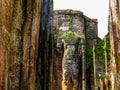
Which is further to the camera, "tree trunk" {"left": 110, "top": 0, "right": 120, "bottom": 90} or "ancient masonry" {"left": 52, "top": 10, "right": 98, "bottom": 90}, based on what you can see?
"ancient masonry" {"left": 52, "top": 10, "right": 98, "bottom": 90}

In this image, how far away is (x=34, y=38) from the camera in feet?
25.1

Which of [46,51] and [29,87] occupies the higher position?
[46,51]

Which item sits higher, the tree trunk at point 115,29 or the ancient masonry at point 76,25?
the ancient masonry at point 76,25

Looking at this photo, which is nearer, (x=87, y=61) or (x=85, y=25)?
(x=87, y=61)

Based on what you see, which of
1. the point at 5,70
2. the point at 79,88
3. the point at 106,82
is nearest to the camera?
the point at 5,70

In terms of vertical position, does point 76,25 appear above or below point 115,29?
above

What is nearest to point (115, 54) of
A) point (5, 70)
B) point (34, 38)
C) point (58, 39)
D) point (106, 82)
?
point (34, 38)

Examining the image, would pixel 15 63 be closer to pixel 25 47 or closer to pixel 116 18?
pixel 25 47

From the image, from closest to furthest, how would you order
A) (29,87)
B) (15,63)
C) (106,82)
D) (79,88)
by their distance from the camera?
(15,63)
(29,87)
(106,82)
(79,88)

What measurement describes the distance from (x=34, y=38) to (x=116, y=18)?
1.83 meters

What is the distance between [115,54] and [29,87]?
76.2 inches

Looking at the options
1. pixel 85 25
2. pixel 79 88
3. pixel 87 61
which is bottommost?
pixel 79 88

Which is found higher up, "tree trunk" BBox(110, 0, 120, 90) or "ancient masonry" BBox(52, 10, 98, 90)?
"ancient masonry" BBox(52, 10, 98, 90)

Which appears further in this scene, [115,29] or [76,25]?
[76,25]
